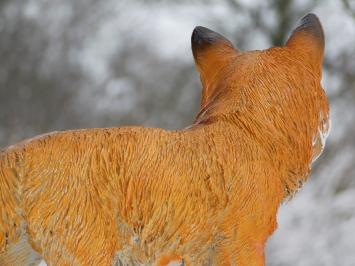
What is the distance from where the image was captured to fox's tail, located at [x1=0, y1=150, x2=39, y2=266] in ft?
3.73

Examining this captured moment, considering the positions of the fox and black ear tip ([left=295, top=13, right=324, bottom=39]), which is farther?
black ear tip ([left=295, top=13, right=324, bottom=39])

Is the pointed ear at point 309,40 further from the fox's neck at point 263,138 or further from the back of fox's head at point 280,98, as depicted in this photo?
the fox's neck at point 263,138

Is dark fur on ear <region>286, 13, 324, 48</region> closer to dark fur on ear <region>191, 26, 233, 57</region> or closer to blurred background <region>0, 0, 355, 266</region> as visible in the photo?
dark fur on ear <region>191, 26, 233, 57</region>

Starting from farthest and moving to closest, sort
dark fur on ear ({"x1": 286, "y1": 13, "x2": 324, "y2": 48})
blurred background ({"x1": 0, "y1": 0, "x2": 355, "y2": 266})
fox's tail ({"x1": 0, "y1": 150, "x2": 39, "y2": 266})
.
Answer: blurred background ({"x1": 0, "y1": 0, "x2": 355, "y2": 266})
dark fur on ear ({"x1": 286, "y1": 13, "x2": 324, "y2": 48})
fox's tail ({"x1": 0, "y1": 150, "x2": 39, "y2": 266})

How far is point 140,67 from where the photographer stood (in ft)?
10.2

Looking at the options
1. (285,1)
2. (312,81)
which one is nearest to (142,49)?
(285,1)

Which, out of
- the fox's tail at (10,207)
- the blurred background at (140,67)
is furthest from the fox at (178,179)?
the blurred background at (140,67)

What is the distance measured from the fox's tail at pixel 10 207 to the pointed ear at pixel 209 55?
42 centimetres

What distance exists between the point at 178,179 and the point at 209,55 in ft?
1.05

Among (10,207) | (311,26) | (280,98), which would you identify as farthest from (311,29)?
(10,207)

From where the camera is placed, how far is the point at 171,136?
1.25m

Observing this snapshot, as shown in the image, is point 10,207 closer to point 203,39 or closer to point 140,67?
point 203,39

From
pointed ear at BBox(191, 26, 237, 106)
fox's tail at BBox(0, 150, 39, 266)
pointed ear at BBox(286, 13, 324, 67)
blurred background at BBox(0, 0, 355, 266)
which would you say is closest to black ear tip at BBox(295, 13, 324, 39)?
pointed ear at BBox(286, 13, 324, 67)

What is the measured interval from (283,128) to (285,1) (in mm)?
2166
